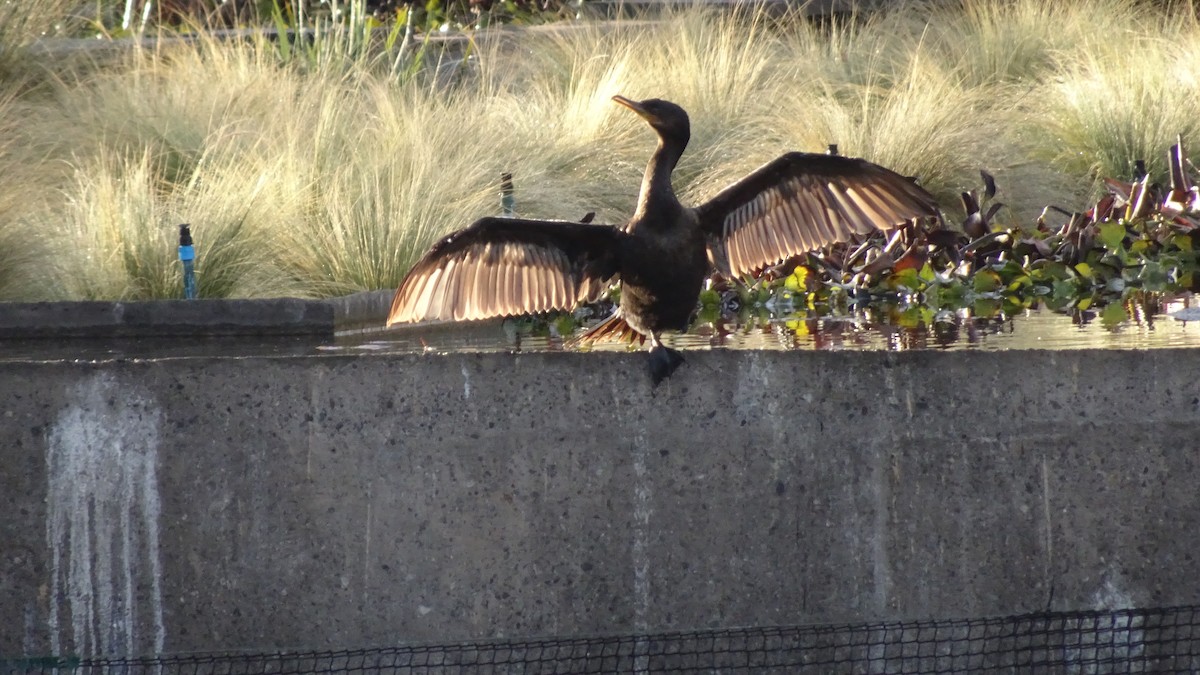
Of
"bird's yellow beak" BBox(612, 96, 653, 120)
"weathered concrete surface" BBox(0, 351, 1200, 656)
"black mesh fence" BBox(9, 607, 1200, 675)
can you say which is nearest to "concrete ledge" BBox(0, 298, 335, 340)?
"bird's yellow beak" BBox(612, 96, 653, 120)

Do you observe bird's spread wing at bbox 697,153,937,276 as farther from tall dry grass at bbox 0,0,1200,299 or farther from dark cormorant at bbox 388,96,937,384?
tall dry grass at bbox 0,0,1200,299

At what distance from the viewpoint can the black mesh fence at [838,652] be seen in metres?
3.75

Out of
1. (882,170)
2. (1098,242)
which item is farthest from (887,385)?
(1098,242)

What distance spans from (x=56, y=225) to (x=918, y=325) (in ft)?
15.2

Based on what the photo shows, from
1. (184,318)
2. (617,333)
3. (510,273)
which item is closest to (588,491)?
(510,273)

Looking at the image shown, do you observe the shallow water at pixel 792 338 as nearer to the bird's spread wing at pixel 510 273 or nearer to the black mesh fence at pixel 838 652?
the bird's spread wing at pixel 510 273

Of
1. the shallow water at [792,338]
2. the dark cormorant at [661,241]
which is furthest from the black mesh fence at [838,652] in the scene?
the shallow water at [792,338]

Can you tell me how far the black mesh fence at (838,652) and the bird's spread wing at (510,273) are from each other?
1195 mm

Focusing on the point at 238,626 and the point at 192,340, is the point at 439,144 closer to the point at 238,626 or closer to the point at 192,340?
the point at 192,340

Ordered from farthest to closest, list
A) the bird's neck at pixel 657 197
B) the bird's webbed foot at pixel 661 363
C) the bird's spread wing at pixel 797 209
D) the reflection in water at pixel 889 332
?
1. the reflection in water at pixel 889 332
2. the bird's spread wing at pixel 797 209
3. the bird's neck at pixel 657 197
4. the bird's webbed foot at pixel 661 363

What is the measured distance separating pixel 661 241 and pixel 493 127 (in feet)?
19.2

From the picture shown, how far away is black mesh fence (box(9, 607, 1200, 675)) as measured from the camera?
3750mm

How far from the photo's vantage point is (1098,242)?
23.4 feet

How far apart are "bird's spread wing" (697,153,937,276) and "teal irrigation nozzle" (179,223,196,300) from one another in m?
2.97
